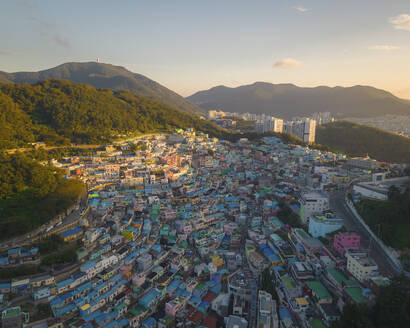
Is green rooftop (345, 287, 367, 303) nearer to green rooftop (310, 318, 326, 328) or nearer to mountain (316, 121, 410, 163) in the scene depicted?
green rooftop (310, 318, 326, 328)

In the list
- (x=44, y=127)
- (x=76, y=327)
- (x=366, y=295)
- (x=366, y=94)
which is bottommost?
(x=76, y=327)

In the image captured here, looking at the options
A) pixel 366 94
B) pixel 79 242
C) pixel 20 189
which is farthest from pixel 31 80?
pixel 366 94

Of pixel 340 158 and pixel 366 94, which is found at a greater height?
pixel 366 94

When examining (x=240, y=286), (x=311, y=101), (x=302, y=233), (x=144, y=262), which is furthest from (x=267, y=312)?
(x=311, y=101)

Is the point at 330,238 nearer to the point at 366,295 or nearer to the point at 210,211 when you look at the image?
the point at 366,295

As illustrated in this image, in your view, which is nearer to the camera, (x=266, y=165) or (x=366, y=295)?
(x=366, y=295)

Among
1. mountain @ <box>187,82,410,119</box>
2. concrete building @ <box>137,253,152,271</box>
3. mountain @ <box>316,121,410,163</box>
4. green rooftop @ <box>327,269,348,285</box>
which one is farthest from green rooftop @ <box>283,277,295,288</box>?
mountain @ <box>187,82,410,119</box>

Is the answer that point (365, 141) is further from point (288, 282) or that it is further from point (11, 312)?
point (11, 312)
